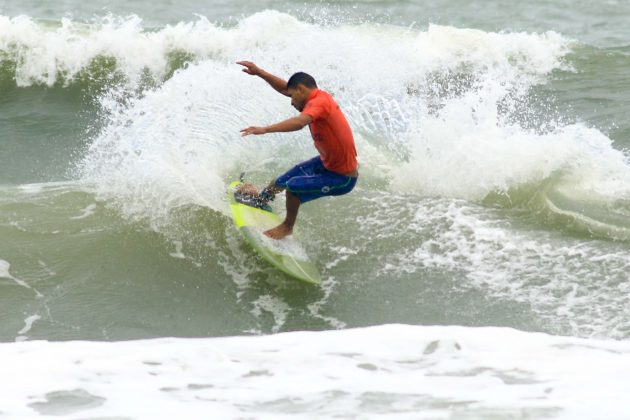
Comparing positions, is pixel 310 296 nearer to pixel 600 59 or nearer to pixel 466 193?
pixel 466 193

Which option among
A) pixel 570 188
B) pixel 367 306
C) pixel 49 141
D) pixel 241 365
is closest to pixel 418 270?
pixel 367 306

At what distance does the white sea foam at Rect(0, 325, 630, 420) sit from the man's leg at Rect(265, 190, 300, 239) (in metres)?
2.08

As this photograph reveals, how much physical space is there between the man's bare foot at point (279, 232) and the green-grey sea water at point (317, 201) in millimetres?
322

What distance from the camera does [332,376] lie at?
517 centimetres

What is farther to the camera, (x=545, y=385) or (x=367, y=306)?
(x=367, y=306)

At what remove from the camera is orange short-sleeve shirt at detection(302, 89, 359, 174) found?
740cm

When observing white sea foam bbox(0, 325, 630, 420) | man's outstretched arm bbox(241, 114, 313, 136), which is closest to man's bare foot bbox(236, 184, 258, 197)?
man's outstretched arm bbox(241, 114, 313, 136)

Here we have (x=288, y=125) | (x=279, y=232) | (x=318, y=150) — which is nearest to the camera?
(x=288, y=125)

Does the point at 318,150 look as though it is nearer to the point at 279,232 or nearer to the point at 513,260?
the point at 279,232

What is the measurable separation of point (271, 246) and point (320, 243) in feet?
2.54

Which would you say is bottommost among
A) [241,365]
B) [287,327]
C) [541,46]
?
[287,327]

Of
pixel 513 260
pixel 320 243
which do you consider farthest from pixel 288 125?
pixel 513 260

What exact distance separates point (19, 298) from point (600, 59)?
10.6 meters

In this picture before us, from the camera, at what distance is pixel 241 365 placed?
5.36 m
